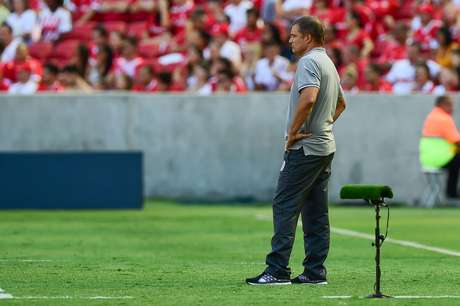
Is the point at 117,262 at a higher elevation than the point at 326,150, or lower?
lower

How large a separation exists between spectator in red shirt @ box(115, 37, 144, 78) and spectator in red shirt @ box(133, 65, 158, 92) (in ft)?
2.26

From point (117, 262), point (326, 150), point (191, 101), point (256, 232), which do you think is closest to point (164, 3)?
point (191, 101)

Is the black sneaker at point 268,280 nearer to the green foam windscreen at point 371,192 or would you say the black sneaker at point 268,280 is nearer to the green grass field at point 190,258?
the green grass field at point 190,258

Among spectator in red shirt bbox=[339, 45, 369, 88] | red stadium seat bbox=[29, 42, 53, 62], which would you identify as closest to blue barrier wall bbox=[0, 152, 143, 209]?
spectator in red shirt bbox=[339, 45, 369, 88]

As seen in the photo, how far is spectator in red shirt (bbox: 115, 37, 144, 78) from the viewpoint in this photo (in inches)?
966

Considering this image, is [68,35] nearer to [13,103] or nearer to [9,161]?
[13,103]

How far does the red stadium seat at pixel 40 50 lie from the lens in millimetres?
26578

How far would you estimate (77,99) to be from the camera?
893 inches

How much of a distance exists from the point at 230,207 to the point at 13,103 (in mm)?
4387

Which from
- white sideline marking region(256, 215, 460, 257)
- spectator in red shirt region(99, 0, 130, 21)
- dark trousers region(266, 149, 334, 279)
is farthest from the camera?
spectator in red shirt region(99, 0, 130, 21)

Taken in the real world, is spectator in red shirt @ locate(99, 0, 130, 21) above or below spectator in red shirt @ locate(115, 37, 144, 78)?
above

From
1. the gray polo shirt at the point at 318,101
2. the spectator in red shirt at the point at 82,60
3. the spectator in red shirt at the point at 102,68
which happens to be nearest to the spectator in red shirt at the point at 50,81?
the spectator in red shirt at the point at 82,60

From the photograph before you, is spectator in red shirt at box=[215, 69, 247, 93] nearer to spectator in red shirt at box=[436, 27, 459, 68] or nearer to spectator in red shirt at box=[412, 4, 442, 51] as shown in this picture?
spectator in red shirt at box=[412, 4, 442, 51]

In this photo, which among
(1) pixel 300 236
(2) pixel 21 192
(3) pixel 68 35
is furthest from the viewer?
(3) pixel 68 35
